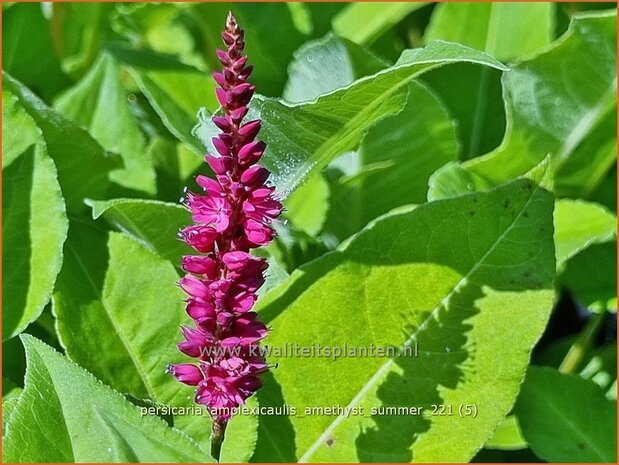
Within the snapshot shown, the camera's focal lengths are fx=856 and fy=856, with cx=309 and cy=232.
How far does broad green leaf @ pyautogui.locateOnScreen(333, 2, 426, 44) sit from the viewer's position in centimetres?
184

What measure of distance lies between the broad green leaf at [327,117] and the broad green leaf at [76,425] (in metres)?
0.35

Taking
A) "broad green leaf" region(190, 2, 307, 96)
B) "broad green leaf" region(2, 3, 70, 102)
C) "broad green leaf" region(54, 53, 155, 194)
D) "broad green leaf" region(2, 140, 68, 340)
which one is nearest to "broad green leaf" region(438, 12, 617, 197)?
"broad green leaf" region(190, 2, 307, 96)

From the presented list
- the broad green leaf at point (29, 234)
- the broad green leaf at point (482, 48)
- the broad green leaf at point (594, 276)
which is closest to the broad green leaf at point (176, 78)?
the broad green leaf at point (29, 234)

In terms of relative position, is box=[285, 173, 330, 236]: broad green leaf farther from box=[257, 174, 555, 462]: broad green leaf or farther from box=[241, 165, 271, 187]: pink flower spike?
box=[241, 165, 271, 187]: pink flower spike

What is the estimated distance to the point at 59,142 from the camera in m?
1.42

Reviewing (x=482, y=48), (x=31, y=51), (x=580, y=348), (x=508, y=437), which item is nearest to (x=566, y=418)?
(x=508, y=437)

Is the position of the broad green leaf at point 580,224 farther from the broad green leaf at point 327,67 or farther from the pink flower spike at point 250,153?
the pink flower spike at point 250,153

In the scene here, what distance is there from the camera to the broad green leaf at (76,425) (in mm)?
896

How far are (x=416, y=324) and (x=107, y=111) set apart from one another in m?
0.74

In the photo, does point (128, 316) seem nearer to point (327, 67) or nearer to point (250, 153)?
point (250, 153)

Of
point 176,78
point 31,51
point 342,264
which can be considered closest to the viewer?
point 342,264

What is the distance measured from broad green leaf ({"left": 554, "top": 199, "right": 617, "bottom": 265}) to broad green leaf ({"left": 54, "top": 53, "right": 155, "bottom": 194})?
0.74 m

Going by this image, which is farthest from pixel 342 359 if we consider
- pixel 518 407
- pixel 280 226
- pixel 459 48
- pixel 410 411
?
pixel 459 48

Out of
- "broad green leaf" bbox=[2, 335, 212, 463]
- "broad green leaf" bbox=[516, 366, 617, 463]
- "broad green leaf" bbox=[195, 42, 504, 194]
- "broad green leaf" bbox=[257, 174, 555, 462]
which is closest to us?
"broad green leaf" bbox=[2, 335, 212, 463]
